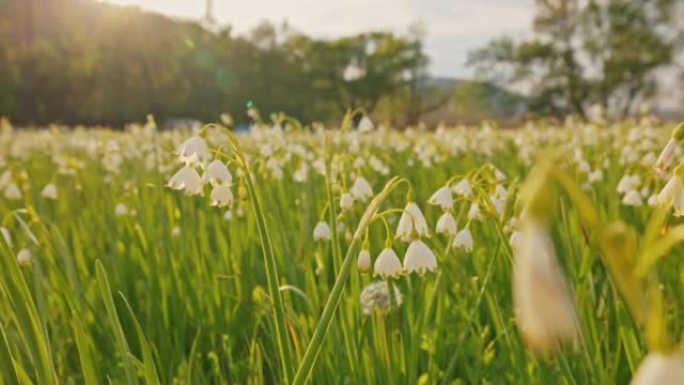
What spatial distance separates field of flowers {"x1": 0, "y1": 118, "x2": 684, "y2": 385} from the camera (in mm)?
595

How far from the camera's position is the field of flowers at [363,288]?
0.60 meters

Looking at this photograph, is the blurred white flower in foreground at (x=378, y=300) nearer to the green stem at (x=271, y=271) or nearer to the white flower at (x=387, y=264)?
the white flower at (x=387, y=264)

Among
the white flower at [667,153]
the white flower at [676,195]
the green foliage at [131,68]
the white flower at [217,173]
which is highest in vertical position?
the green foliage at [131,68]

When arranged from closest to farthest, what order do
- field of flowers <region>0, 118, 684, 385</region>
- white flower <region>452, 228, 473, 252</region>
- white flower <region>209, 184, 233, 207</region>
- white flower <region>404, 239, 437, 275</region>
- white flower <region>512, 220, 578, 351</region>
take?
white flower <region>512, 220, 578, 351</region> → field of flowers <region>0, 118, 684, 385</region> → white flower <region>404, 239, 437, 275</region> → white flower <region>209, 184, 233, 207</region> → white flower <region>452, 228, 473, 252</region>

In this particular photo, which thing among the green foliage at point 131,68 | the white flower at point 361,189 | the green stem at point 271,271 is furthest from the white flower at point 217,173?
the green foliage at point 131,68

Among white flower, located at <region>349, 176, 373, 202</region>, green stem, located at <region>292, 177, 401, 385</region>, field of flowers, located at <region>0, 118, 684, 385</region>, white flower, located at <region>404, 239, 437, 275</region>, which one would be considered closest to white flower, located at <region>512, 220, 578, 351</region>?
field of flowers, located at <region>0, 118, 684, 385</region>

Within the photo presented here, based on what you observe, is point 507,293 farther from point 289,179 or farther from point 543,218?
point 289,179

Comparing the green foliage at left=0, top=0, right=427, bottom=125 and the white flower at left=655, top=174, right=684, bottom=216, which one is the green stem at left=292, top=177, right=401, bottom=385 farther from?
the green foliage at left=0, top=0, right=427, bottom=125

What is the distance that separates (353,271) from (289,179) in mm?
3681

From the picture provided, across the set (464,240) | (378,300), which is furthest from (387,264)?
(378,300)

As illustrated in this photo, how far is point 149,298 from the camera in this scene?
2.92 m

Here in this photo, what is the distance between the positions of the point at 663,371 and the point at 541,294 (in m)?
0.09

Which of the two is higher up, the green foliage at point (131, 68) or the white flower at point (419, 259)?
the green foliage at point (131, 68)

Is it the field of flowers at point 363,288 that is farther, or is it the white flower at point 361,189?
the white flower at point 361,189
